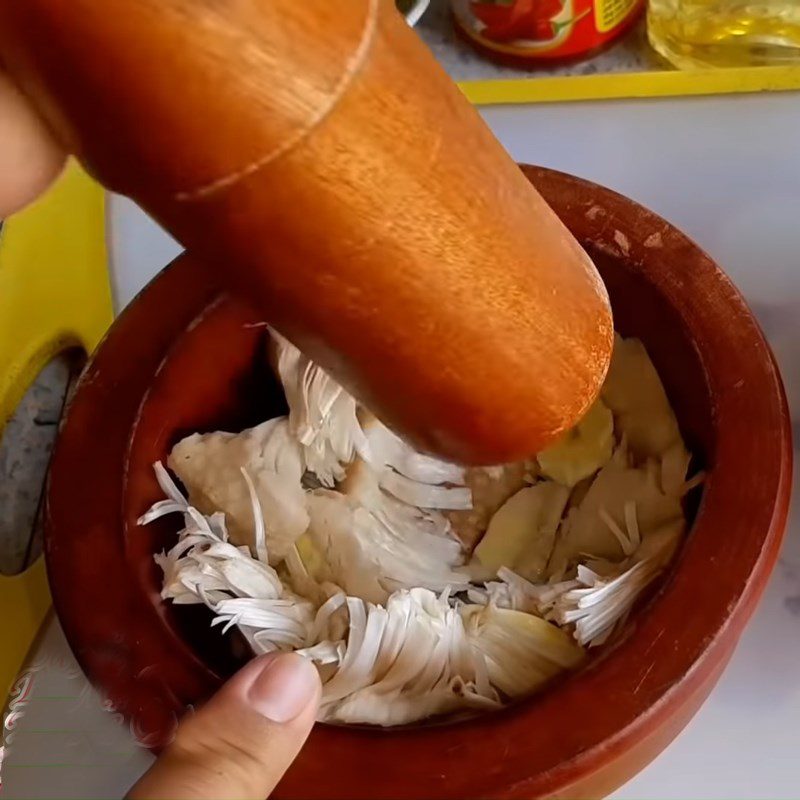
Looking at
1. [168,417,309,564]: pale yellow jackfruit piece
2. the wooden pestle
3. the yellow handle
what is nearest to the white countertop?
the yellow handle

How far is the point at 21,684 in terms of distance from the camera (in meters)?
0.65

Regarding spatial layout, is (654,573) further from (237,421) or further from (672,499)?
(237,421)

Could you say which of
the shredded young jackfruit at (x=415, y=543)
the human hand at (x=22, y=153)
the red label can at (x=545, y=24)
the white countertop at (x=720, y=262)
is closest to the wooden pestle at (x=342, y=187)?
the human hand at (x=22, y=153)

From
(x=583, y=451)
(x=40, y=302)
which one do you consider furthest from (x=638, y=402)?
(x=40, y=302)

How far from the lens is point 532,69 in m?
0.80

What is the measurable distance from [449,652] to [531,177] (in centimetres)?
26

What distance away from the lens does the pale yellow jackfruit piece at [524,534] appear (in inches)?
22.7

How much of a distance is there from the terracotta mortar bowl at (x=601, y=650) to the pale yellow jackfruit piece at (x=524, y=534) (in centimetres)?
8

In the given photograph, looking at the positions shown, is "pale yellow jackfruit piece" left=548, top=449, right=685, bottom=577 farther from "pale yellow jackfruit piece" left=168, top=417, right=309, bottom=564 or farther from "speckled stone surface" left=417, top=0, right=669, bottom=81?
"speckled stone surface" left=417, top=0, right=669, bottom=81

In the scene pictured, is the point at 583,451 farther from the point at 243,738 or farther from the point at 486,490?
the point at 243,738

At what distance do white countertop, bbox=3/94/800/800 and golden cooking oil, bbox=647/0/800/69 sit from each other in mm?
36

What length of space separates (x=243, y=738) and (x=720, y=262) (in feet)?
1.49

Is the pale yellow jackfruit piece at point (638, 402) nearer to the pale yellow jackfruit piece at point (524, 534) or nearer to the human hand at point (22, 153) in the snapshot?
the pale yellow jackfruit piece at point (524, 534)

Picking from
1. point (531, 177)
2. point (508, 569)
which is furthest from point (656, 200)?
point (508, 569)
